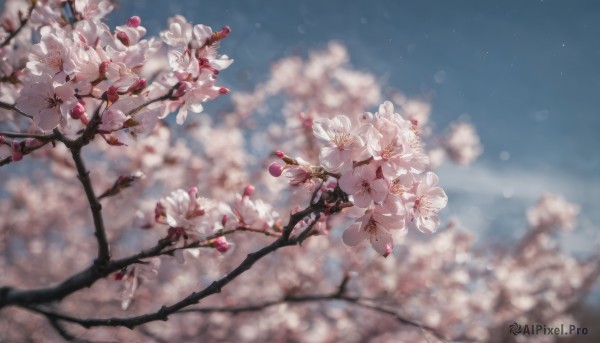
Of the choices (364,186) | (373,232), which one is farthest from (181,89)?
(373,232)

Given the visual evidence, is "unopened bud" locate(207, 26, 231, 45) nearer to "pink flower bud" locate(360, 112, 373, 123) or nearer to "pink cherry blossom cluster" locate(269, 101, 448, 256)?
"pink cherry blossom cluster" locate(269, 101, 448, 256)

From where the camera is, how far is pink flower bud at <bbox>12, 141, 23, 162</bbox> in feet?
5.40

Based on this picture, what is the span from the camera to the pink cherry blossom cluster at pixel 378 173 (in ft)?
5.05

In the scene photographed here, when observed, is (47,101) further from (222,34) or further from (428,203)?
(428,203)

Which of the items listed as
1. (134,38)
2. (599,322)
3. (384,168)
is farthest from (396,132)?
(599,322)

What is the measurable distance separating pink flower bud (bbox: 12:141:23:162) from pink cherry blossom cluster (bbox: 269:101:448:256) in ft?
3.65

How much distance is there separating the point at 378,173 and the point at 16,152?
5.20ft

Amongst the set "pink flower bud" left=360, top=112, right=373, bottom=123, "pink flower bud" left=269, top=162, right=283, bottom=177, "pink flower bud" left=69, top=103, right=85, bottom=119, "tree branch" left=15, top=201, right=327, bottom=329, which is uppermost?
"pink flower bud" left=360, top=112, right=373, bottom=123

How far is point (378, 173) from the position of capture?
1.56m

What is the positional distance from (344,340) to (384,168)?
918 centimetres

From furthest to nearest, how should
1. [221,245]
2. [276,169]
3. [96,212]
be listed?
[221,245] → [96,212] → [276,169]

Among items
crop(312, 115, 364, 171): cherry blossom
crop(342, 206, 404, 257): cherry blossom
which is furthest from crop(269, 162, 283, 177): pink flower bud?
crop(342, 206, 404, 257): cherry blossom

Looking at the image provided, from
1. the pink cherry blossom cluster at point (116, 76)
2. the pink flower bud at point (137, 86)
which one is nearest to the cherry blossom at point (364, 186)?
the pink cherry blossom cluster at point (116, 76)

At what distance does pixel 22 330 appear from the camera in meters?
9.58
